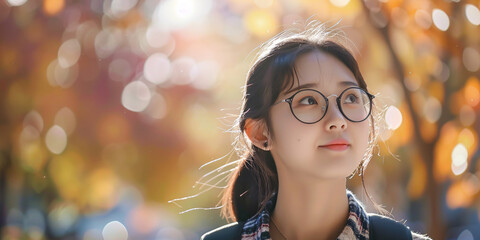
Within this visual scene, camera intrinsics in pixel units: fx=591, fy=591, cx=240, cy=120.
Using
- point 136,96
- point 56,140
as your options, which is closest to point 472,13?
point 136,96

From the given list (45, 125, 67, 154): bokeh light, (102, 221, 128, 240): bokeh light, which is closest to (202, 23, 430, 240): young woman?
(45, 125, 67, 154): bokeh light

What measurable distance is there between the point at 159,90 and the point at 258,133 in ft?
12.6

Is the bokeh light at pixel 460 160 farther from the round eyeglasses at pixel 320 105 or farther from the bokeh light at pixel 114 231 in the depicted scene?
the bokeh light at pixel 114 231

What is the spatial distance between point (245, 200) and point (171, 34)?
359cm

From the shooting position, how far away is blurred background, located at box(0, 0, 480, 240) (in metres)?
3.95

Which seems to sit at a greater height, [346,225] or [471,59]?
[471,59]

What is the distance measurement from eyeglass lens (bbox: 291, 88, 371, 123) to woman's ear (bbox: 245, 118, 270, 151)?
0.59 feet

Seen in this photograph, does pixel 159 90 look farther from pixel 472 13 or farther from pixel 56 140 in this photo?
pixel 472 13

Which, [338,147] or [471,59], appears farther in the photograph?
[471,59]

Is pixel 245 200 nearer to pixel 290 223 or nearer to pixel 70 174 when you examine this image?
pixel 290 223

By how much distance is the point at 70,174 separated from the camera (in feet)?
18.2

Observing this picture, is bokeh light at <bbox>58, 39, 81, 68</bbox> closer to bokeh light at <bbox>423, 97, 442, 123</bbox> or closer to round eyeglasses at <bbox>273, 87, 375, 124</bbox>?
bokeh light at <bbox>423, 97, 442, 123</bbox>

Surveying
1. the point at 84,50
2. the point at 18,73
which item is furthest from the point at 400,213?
the point at 18,73

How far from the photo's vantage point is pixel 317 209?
1837 millimetres
